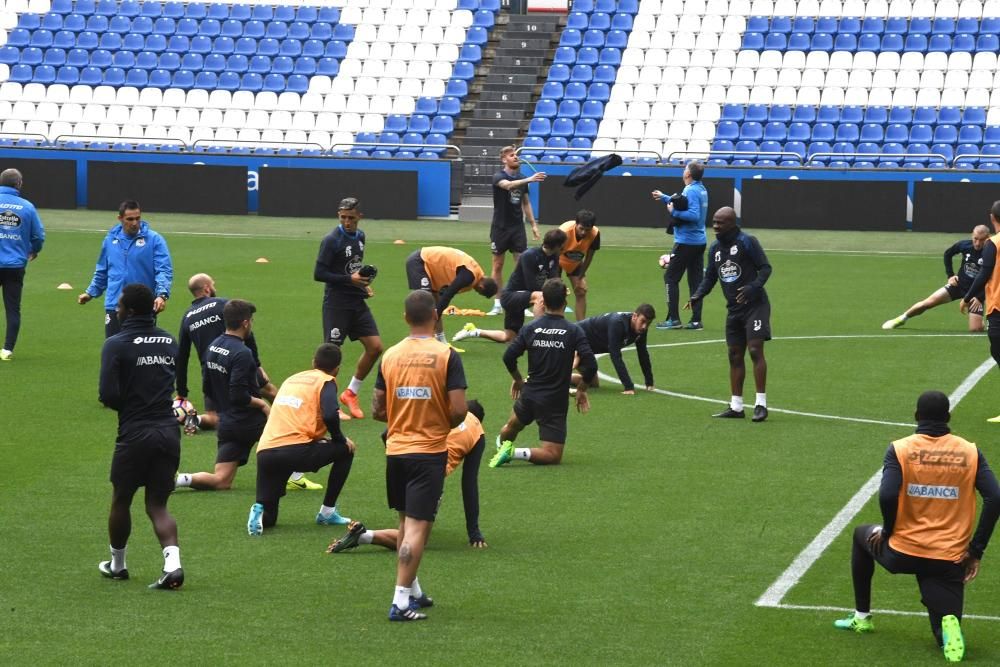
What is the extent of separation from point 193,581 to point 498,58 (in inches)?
1422

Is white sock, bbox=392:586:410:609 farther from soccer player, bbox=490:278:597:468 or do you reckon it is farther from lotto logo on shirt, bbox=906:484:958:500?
soccer player, bbox=490:278:597:468

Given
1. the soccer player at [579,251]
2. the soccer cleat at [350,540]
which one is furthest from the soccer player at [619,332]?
the soccer cleat at [350,540]

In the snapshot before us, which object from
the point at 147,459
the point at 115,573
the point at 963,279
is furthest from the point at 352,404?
the point at 963,279

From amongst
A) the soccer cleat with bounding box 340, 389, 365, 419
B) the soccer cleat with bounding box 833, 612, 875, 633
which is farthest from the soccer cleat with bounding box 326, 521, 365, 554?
the soccer cleat with bounding box 340, 389, 365, 419

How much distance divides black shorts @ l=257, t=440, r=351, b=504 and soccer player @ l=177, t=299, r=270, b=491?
39.1 inches

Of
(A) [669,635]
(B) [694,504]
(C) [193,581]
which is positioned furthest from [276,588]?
(B) [694,504]

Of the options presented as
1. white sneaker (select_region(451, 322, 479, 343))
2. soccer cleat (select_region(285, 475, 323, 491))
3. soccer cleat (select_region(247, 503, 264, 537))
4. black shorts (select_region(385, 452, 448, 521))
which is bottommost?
white sneaker (select_region(451, 322, 479, 343))

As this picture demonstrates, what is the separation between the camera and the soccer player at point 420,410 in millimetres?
9031

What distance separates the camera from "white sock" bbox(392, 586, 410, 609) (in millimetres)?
8766

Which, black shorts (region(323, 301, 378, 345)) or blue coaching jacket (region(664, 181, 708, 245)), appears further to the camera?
blue coaching jacket (region(664, 181, 708, 245))

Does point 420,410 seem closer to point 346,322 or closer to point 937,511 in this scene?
point 937,511

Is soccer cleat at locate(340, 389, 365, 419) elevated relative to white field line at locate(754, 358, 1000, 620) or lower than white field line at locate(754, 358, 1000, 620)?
lower

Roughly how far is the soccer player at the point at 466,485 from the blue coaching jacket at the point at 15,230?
30.7 ft

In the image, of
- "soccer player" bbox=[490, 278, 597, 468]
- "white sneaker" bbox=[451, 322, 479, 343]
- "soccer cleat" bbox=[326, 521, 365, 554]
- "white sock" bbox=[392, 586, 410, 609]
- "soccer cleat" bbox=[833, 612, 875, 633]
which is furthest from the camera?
"white sneaker" bbox=[451, 322, 479, 343]
